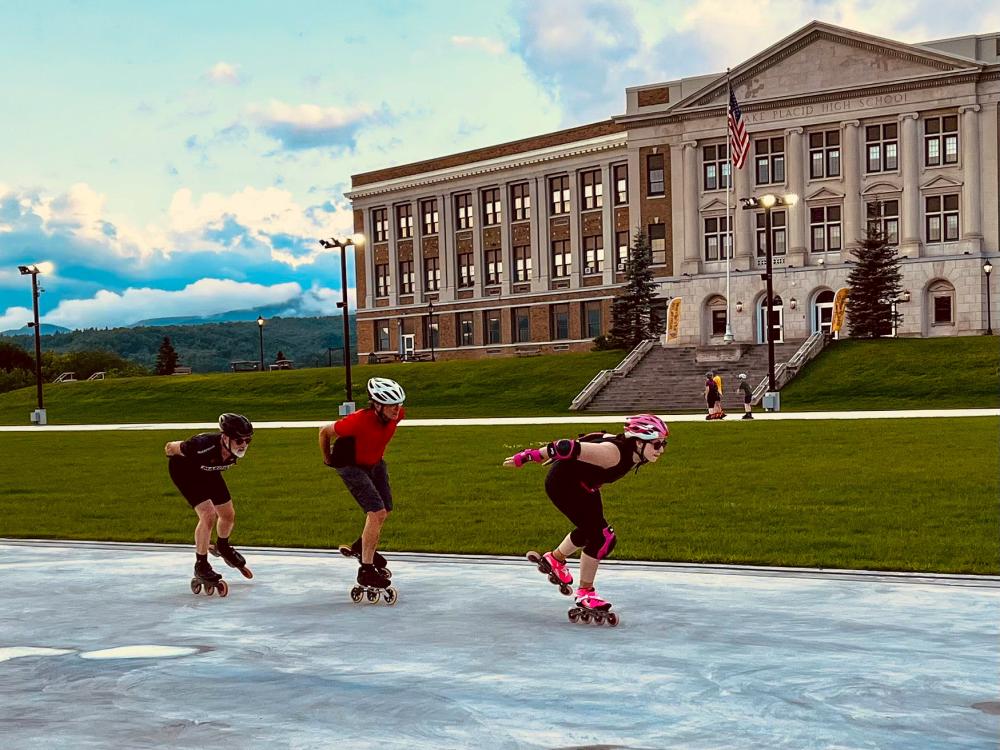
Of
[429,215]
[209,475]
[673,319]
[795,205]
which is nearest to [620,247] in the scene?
[673,319]

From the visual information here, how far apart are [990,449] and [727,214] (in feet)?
149

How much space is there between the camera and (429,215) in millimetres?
91688

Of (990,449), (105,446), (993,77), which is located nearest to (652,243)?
(993,77)

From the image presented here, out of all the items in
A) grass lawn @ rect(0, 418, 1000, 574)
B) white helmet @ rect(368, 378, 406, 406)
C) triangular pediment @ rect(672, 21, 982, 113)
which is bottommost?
grass lawn @ rect(0, 418, 1000, 574)

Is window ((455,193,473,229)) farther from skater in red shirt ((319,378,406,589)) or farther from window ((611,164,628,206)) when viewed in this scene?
skater in red shirt ((319,378,406,589))

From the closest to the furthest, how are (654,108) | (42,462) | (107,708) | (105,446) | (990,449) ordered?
(107,708) < (990,449) < (42,462) < (105,446) < (654,108)

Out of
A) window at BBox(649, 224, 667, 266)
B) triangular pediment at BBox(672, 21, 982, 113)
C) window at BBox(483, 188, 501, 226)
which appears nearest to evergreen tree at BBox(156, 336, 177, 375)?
window at BBox(483, 188, 501, 226)

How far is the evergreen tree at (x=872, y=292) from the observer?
5759 centimetres

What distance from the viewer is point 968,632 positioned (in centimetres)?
730

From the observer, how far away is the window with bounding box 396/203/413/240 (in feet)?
305

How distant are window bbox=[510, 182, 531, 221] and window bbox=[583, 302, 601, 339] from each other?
8.64 meters

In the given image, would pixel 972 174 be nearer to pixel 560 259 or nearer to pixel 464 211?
pixel 560 259

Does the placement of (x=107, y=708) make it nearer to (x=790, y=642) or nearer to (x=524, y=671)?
(x=524, y=671)

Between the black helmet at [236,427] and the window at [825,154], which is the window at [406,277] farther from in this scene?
the black helmet at [236,427]
